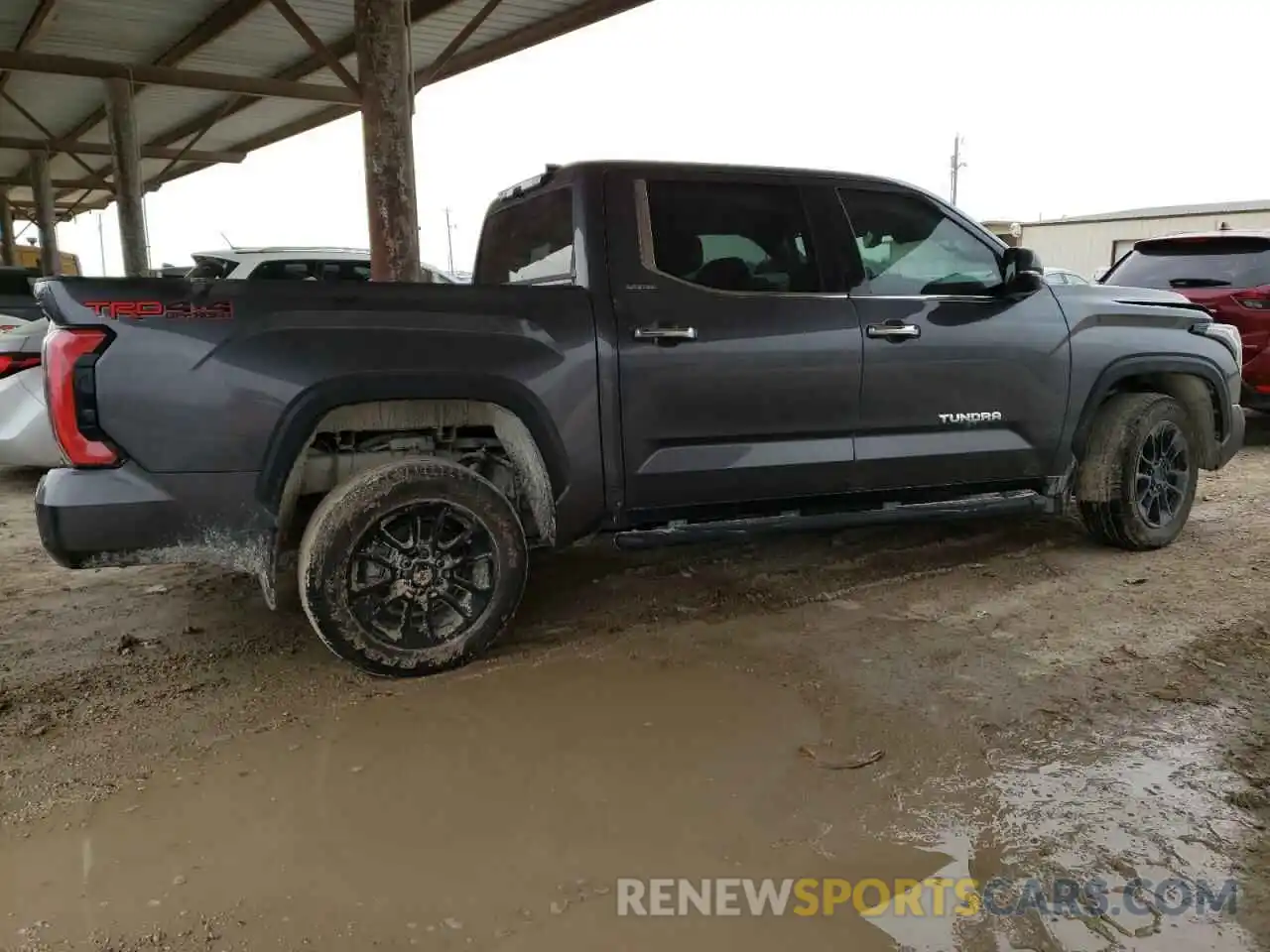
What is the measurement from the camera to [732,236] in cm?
365

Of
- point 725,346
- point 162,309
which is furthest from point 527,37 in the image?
point 162,309

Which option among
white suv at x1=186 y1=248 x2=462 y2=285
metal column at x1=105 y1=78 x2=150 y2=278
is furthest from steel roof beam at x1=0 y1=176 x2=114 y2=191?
white suv at x1=186 y1=248 x2=462 y2=285

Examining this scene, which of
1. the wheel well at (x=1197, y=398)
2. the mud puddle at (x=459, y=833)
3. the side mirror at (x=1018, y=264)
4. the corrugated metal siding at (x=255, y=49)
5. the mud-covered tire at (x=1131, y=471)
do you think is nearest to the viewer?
the mud puddle at (x=459, y=833)

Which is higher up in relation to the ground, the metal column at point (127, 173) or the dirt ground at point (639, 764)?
the metal column at point (127, 173)

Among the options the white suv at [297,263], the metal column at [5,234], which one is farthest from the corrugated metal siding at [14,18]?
the metal column at [5,234]

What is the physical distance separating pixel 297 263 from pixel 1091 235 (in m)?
29.1

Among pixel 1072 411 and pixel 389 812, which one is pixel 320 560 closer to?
pixel 389 812

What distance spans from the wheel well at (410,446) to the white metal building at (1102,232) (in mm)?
28663

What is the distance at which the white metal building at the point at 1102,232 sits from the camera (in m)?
28.4

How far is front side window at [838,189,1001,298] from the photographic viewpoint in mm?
3861

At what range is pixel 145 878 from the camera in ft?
6.88

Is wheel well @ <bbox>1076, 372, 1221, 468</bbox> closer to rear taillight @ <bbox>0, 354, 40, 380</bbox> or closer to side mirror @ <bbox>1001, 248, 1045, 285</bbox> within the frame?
side mirror @ <bbox>1001, 248, 1045, 285</bbox>

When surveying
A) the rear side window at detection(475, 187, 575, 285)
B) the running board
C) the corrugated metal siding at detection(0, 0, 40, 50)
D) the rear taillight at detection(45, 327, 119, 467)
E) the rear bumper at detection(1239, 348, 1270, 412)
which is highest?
the corrugated metal siding at detection(0, 0, 40, 50)

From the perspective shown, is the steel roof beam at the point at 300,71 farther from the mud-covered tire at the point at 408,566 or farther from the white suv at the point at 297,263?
the mud-covered tire at the point at 408,566
